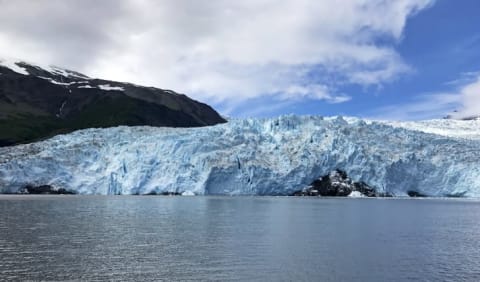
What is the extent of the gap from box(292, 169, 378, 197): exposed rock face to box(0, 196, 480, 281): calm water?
25.5 meters

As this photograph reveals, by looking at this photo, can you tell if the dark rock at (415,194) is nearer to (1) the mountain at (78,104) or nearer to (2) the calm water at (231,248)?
(2) the calm water at (231,248)

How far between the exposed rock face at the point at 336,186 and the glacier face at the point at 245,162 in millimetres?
780

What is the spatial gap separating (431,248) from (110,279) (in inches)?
542

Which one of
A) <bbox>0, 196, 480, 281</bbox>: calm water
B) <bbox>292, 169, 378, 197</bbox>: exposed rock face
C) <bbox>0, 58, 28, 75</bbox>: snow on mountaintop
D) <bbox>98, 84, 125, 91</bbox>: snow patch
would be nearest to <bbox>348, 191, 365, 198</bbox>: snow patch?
<bbox>292, 169, 378, 197</bbox>: exposed rock face

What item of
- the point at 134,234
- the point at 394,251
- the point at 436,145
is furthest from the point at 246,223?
the point at 436,145

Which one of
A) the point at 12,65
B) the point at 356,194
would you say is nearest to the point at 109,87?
the point at 12,65

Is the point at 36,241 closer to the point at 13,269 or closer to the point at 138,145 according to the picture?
the point at 13,269

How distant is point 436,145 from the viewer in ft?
192

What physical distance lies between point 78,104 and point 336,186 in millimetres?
99134

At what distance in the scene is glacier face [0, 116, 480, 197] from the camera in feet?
183

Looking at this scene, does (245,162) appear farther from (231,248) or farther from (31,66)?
(31,66)

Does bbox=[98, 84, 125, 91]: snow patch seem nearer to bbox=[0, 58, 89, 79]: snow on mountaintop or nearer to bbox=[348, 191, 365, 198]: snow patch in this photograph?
bbox=[0, 58, 89, 79]: snow on mountaintop

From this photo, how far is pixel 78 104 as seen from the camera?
139 m

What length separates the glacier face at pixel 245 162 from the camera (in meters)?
55.7
